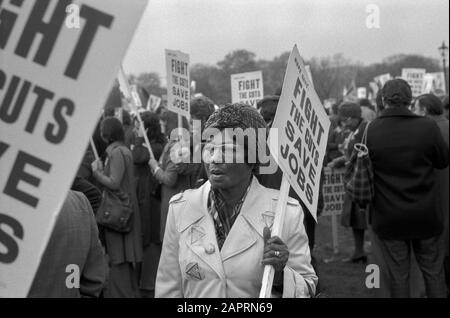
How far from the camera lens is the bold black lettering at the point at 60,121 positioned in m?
1.67

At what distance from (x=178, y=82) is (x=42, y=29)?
5.52m

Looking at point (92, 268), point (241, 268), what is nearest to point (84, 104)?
point (241, 268)

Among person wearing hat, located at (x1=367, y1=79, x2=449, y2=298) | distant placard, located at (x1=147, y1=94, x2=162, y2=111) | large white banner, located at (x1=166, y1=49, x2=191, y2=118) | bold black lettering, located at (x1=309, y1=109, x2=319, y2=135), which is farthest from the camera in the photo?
distant placard, located at (x1=147, y1=94, x2=162, y2=111)

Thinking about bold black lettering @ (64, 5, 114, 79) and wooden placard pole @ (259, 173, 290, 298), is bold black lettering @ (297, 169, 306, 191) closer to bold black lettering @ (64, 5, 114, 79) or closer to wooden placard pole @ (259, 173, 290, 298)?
wooden placard pole @ (259, 173, 290, 298)

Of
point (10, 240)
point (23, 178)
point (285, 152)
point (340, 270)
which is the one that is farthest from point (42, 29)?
point (340, 270)

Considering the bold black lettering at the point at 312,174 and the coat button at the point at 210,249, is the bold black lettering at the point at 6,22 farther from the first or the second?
the bold black lettering at the point at 312,174

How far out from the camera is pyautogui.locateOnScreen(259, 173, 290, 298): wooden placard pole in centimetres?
246

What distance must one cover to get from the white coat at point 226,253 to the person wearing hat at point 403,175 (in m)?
2.84

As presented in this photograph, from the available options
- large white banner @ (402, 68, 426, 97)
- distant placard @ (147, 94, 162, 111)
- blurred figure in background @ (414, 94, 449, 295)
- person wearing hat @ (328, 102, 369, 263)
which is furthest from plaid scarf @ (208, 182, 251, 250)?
distant placard @ (147, 94, 162, 111)

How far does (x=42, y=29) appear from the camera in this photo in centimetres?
169

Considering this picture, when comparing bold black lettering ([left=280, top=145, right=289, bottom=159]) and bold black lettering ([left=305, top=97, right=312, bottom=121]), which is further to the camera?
bold black lettering ([left=305, top=97, right=312, bottom=121])

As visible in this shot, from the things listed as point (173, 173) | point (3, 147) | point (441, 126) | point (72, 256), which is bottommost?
point (72, 256)

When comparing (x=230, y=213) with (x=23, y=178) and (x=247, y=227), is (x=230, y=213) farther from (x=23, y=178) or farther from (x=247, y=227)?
(x=23, y=178)

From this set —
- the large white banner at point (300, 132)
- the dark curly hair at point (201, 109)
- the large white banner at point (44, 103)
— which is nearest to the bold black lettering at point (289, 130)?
the large white banner at point (300, 132)
